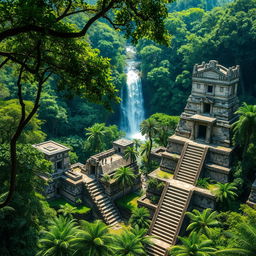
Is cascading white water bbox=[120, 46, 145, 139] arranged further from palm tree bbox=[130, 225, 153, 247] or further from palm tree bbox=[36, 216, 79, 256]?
palm tree bbox=[36, 216, 79, 256]

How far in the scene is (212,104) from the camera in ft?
91.9

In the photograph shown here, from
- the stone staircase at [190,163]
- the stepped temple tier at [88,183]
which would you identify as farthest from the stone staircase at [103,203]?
the stone staircase at [190,163]

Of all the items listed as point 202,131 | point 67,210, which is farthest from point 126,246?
point 202,131

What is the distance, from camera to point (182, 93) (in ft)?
171

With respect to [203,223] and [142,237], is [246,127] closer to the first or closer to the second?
[203,223]

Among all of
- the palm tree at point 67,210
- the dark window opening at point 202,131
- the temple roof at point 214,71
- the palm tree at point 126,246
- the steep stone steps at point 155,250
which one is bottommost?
the steep stone steps at point 155,250

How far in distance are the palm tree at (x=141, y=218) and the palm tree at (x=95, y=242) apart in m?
6.23

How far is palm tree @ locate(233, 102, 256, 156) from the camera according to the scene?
24.5 metres

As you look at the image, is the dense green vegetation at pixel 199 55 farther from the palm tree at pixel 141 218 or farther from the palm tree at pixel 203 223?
the palm tree at pixel 203 223

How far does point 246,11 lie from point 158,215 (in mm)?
39366

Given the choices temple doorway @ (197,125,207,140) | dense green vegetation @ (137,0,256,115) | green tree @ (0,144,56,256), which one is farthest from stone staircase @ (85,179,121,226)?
dense green vegetation @ (137,0,256,115)

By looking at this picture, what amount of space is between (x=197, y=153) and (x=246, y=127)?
4.79m

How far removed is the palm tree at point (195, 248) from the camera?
19.3 meters

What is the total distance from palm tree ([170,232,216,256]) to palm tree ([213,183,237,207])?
15.3ft
